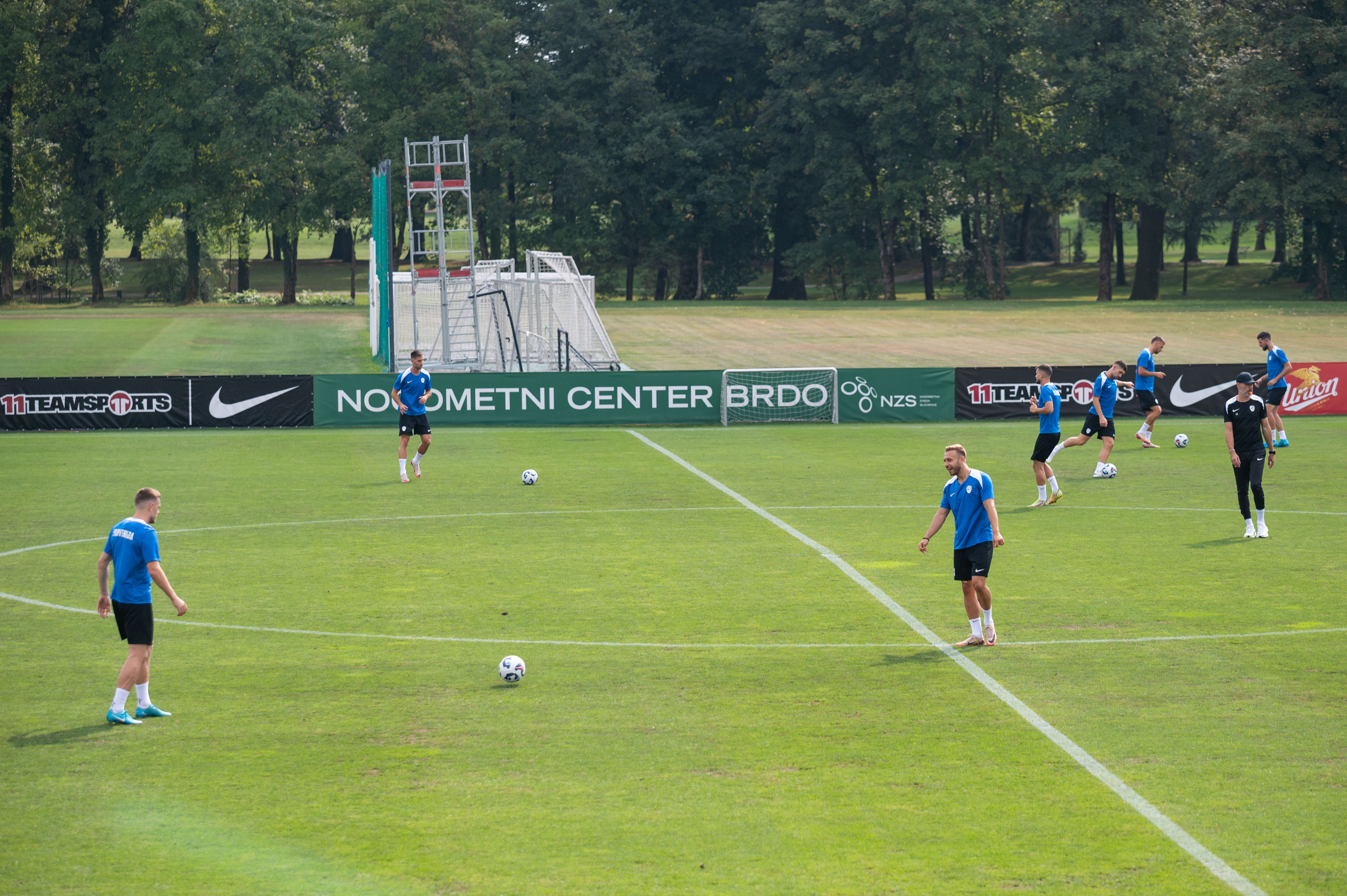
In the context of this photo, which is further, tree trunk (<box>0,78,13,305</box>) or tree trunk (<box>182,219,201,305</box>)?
tree trunk (<box>182,219,201,305</box>)

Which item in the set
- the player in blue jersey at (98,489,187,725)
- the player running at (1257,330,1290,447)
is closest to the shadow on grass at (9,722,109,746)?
the player in blue jersey at (98,489,187,725)

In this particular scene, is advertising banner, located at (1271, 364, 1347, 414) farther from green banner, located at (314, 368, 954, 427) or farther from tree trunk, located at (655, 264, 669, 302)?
tree trunk, located at (655, 264, 669, 302)

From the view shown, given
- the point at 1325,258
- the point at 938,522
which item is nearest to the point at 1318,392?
the point at 938,522

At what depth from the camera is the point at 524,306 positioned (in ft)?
148

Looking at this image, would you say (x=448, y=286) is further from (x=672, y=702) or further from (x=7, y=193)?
(x=7, y=193)

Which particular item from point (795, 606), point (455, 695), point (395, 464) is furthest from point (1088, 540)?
point (395, 464)

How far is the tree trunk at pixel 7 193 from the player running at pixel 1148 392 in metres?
72.7

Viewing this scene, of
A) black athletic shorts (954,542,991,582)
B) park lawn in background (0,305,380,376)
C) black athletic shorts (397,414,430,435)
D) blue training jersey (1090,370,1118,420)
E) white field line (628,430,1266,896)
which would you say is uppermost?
park lawn in background (0,305,380,376)

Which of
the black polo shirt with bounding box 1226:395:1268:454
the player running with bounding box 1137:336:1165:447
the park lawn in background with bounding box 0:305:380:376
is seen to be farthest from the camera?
the park lawn in background with bounding box 0:305:380:376

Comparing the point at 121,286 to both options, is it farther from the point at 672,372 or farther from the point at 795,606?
the point at 795,606

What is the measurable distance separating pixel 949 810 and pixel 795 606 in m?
6.38

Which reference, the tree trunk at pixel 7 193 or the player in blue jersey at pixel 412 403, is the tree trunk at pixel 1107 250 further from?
the tree trunk at pixel 7 193

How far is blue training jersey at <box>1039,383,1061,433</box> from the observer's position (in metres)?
22.5

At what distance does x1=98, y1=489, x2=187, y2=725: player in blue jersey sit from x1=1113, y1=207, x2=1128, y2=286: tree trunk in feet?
270
